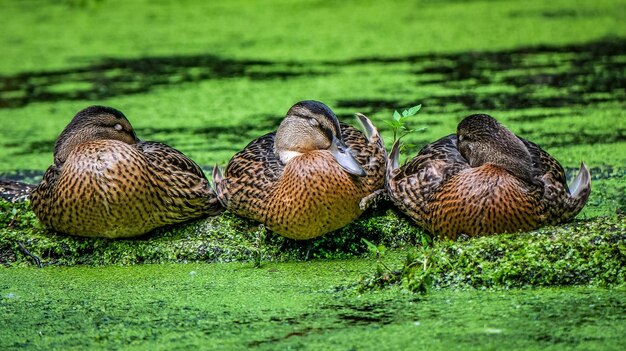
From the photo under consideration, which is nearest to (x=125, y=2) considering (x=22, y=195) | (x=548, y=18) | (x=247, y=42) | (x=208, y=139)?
(x=247, y=42)

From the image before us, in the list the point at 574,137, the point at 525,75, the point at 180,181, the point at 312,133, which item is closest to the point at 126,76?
the point at 525,75

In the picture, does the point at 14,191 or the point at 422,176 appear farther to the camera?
the point at 14,191

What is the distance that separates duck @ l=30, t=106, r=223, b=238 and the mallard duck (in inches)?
41.3

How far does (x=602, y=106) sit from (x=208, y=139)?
295cm

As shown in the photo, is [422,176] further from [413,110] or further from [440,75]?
[440,75]

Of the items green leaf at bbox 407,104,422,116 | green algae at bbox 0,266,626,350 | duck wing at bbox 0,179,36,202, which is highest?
green leaf at bbox 407,104,422,116

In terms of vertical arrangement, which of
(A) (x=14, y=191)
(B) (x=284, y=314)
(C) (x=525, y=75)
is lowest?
(B) (x=284, y=314)

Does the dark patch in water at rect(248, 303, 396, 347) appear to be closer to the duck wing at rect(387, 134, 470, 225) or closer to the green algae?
the green algae

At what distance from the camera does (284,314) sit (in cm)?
441

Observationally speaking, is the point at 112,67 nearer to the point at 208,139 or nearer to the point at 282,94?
the point at 282,94

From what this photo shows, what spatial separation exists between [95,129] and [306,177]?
141cm

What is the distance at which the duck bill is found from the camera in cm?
532

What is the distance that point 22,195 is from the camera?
6.08 meters

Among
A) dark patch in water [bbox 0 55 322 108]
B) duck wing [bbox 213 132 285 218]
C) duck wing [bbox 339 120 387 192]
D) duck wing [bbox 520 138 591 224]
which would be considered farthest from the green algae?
dark patch in water [bbox 0 55 322 108]
